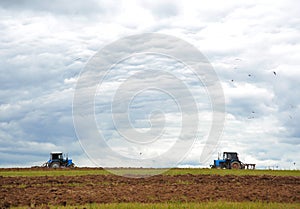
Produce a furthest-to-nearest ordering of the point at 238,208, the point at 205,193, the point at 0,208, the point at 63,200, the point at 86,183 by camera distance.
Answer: the point at 86,183 → the point at 205,193 → the point at 63,200 → the point at 0,208 → the point at 238,208

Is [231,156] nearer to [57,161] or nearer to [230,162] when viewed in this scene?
[230,162]

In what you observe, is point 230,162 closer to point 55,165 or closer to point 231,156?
point 231,156

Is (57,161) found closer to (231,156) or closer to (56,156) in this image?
(56,156)

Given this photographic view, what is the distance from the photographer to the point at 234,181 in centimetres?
3114

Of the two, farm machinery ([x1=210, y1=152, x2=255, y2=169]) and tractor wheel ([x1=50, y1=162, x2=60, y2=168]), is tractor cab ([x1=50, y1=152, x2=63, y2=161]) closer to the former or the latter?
tractor wheel ([x1=50, y1=162, x2=60, y2=168])

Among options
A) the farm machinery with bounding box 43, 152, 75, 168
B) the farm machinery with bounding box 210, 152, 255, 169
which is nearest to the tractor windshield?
the farm machinery with bounding box 210, 152, 255, 169

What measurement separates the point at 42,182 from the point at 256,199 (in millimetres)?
14842

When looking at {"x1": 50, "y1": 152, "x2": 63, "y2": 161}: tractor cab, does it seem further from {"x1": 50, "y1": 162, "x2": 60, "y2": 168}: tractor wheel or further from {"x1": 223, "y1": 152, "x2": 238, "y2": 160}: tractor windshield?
{"x1": 223, "y1": 152, "x2": 238, "y2": 160}: tractor windshield

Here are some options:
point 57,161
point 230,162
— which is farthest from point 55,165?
point 230,162

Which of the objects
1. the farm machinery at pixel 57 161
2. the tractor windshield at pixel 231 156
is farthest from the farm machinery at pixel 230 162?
the farm machinery at pixel 57 161

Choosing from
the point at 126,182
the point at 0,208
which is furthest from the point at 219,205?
the point at 126,182

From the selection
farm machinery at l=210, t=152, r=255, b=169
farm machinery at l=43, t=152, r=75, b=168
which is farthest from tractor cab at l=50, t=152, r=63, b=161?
farm machinery at l=210, t=152, r=255, b=169

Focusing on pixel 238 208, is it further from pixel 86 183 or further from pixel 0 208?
pixel 86 183

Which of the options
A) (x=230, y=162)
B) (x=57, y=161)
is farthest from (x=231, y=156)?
(x=57, y=161)
